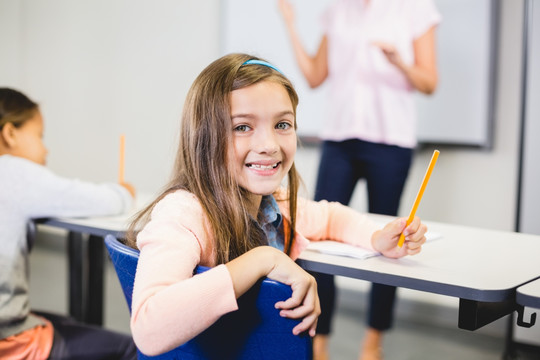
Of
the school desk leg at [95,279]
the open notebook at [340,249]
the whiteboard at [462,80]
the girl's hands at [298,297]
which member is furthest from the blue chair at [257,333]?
the whiteboard at [462,80]

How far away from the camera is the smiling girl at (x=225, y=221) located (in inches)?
35.0

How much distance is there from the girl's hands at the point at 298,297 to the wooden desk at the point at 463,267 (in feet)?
0.94

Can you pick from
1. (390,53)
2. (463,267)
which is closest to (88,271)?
(390,53)

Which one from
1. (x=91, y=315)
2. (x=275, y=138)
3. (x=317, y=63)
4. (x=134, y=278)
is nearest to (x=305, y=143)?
(x=317, y=63)

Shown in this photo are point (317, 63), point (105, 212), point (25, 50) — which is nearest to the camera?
point (105, 212)

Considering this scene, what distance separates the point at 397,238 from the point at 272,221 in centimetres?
25

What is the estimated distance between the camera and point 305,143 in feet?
10.9

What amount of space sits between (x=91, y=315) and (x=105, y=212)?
1.83ft

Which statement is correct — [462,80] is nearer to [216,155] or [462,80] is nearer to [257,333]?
[216,155]

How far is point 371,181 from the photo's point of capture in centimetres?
223

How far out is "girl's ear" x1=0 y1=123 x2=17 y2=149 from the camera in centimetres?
179

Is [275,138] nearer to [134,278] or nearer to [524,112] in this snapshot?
[134,278]

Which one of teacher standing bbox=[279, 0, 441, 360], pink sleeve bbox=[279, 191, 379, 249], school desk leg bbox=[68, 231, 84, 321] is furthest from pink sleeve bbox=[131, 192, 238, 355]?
school desk leg bbox=[68, 231, 84, 321]

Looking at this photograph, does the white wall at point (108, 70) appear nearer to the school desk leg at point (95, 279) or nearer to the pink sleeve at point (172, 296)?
the school desk leg at point (95, 279)
